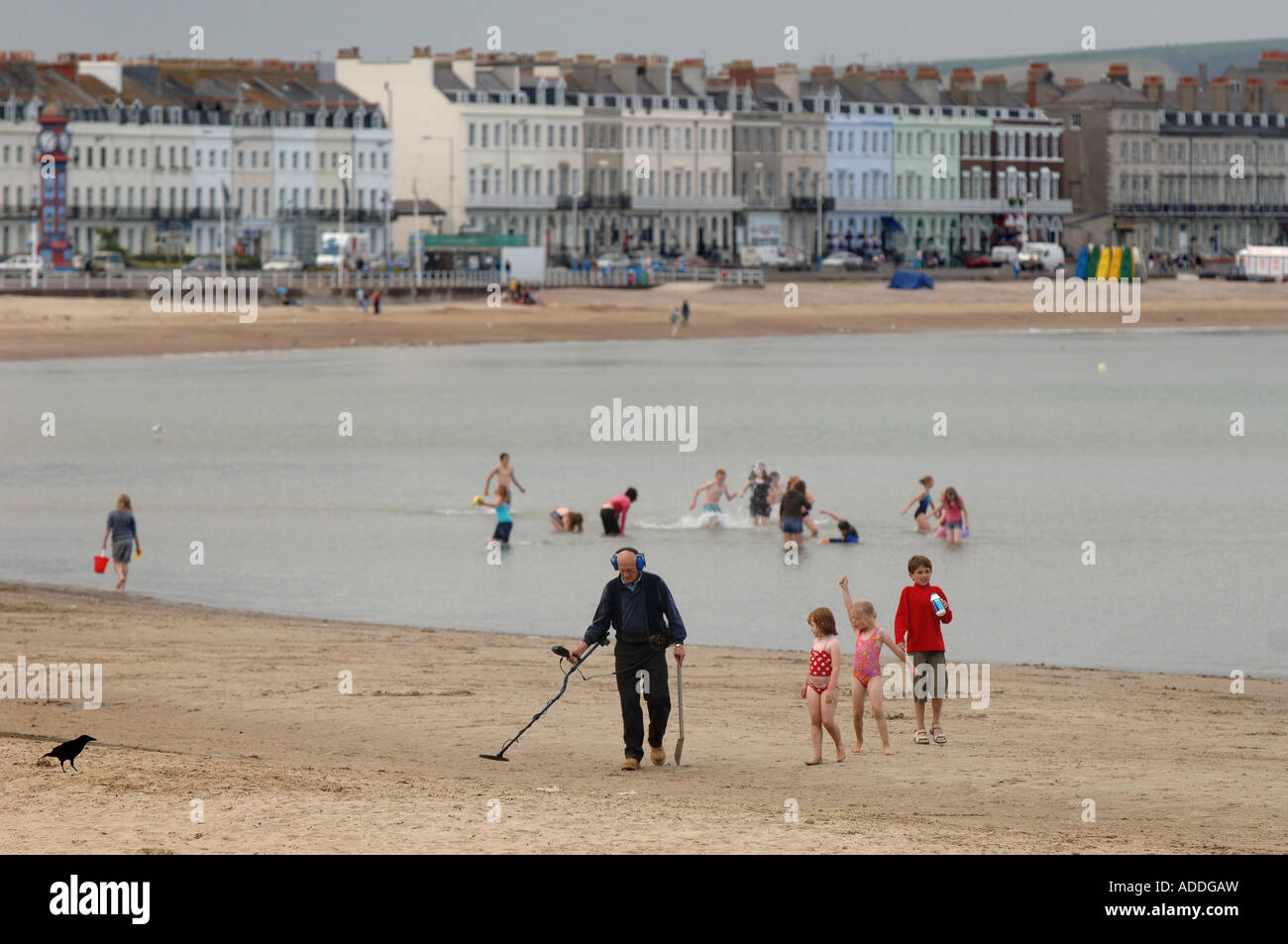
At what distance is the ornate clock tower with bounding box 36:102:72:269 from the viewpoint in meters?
86.3

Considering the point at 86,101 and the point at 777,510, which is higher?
the point at 86,101

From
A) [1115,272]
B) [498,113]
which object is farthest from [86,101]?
[1115,272]

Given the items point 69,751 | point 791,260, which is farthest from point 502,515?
point 791,260

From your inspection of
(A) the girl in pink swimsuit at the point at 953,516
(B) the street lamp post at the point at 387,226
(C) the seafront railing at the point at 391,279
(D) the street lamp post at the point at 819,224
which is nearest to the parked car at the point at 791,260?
(D) the street lamp post at the point at 819,224

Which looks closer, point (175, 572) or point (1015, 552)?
point (175, 572)

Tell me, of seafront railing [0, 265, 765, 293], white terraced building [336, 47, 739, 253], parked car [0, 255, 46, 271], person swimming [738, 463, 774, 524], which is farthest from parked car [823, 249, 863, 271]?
person swimming [738, 463, 774, 524]

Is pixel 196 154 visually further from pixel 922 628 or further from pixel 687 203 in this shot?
pixel 922 628

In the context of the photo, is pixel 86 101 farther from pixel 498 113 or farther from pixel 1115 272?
pixel 1115 272

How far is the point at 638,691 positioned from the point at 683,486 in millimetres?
21990

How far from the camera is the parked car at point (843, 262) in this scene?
110 m

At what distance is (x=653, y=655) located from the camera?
42.3 feet
